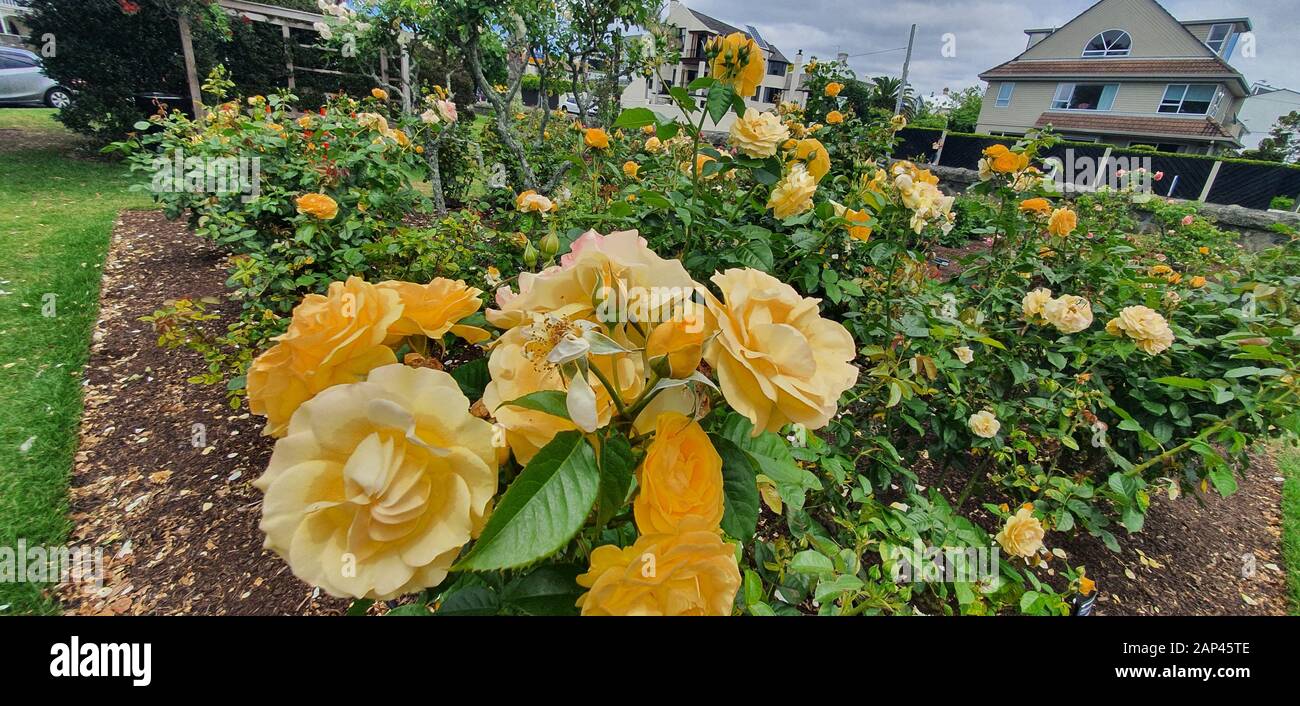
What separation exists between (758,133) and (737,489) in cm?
107

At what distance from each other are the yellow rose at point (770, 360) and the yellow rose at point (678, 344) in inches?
0.6

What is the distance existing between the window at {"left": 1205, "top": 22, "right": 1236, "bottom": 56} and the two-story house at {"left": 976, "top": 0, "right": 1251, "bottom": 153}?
0.12 ft

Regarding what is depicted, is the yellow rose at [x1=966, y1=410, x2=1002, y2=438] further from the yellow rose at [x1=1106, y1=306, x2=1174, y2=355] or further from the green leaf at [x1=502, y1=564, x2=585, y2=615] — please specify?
the green leaf at [x1=502, y1=564, x2=585, y2=615]

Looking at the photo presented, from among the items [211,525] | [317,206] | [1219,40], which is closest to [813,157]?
[317,206]

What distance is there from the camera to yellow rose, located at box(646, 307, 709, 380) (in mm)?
490

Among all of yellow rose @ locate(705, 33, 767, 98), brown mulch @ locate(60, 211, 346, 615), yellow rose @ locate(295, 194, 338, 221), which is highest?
yellow rose @ locate(705, 33, 767, 98)

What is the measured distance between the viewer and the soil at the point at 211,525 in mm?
1756

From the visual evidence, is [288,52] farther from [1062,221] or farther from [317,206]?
[1062,221]

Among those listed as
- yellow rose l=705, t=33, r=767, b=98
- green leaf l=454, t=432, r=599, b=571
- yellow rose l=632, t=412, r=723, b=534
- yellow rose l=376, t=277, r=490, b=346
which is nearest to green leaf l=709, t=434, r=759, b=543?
yellow rose l=632, t=412, r=723, b=534

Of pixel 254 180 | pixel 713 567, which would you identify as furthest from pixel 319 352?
pixel 254 180

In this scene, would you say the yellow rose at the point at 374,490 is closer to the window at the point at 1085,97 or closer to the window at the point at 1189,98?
the window at the point at 1189,98

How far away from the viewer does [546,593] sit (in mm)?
562

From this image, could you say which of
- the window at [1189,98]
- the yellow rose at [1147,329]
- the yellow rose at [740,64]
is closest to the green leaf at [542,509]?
the yellow rose at [740,64]

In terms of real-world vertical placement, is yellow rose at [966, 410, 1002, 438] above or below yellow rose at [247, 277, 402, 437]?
below
